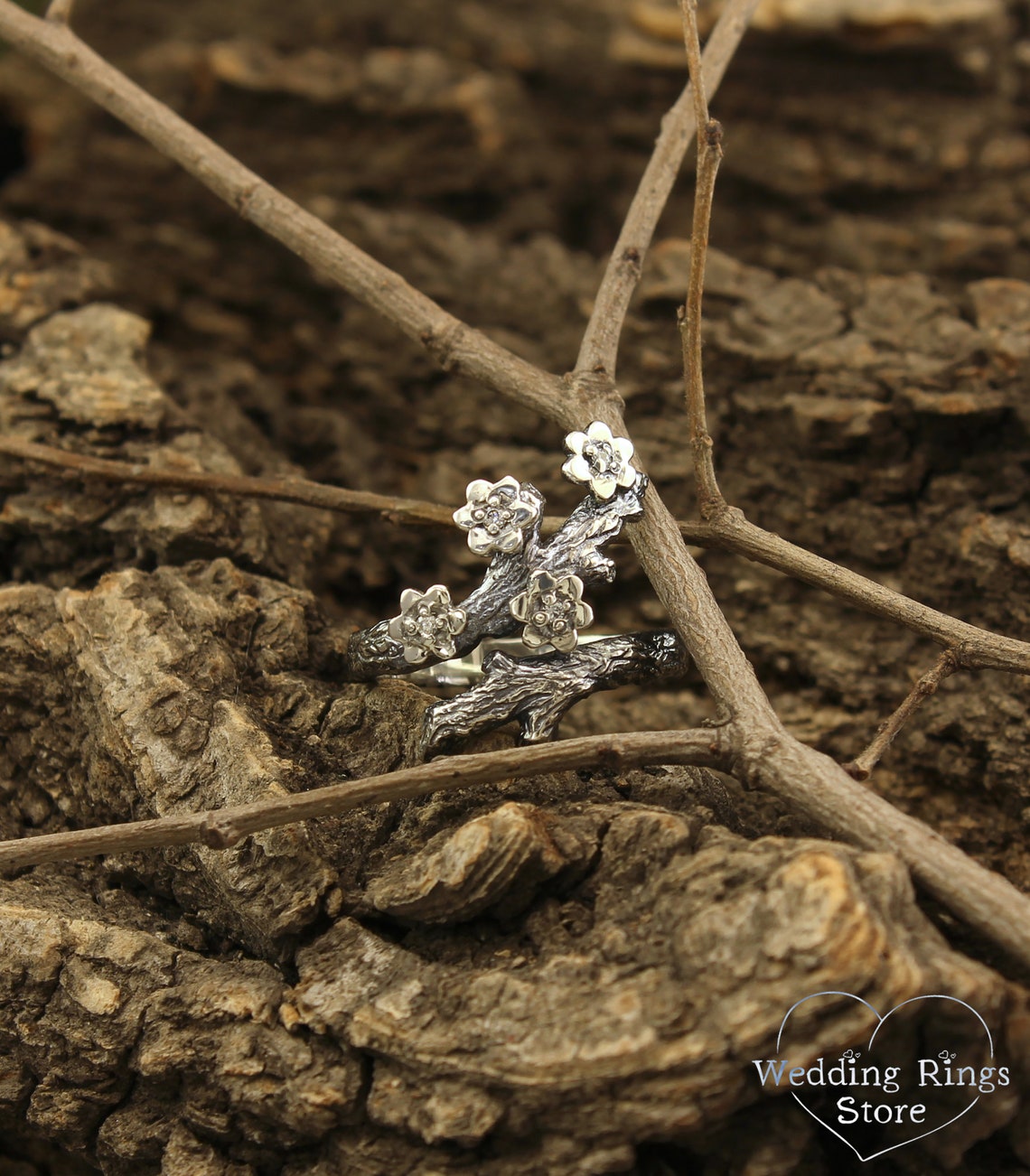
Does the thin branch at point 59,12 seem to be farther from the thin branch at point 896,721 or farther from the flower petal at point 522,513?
the thin branch at point 896,721

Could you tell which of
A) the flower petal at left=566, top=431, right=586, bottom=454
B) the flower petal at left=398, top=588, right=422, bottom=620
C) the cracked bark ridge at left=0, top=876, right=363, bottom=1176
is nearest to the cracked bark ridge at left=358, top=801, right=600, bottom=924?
the cracked bark ridge at left=0, top=876, right=363, bottom=1176

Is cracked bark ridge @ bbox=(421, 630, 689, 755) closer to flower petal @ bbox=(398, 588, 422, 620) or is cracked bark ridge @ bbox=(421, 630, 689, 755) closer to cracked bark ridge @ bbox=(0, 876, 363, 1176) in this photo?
flower petal @ bbox=(398, 588, 422, 620)

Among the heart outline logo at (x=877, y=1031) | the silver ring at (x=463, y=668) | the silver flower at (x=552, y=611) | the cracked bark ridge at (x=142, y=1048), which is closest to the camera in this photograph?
the heart outline logo at (x=877, y=1031)

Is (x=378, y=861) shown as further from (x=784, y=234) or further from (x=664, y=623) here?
(x=784, y=234)

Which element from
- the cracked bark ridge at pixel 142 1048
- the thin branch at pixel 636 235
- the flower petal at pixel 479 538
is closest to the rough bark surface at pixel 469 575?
the cracked bark ridge at pixel 142 1048

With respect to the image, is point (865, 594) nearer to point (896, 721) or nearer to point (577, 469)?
point (896, 721)
